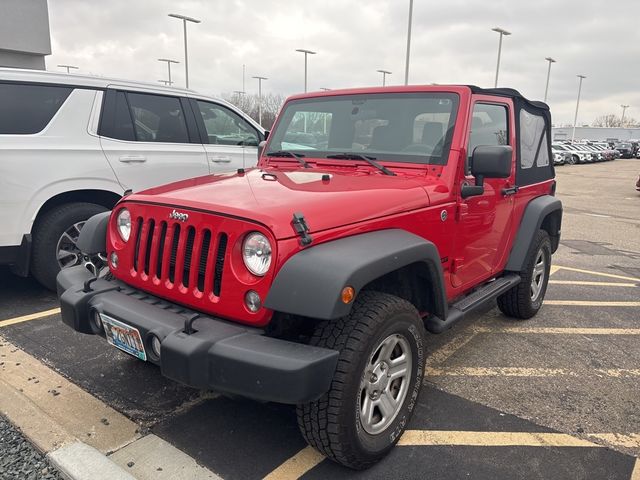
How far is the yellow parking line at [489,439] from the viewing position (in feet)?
9.07

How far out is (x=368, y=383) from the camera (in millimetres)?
2486

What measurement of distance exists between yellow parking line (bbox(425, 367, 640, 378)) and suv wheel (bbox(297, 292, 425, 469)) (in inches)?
34.8

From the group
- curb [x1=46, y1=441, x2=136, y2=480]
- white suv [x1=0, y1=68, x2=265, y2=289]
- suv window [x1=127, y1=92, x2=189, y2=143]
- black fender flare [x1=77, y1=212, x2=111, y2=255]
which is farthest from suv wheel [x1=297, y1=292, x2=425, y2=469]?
suv window [x1=127, y1=92, x2=189, y2=143]

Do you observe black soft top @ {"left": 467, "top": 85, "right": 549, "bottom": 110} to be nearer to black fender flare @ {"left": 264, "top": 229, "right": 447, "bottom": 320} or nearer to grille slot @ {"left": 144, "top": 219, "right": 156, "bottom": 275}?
black fender flare @ {"left": 264, "top": 229, "right": 447, "bottom": 320}

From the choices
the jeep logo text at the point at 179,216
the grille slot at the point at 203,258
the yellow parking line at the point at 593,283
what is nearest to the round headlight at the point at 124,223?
the jeep logo text at the point at 179,216

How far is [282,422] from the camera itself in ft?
9.59

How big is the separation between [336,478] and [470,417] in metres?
0.99

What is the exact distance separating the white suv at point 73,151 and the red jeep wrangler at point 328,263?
67.0 inches

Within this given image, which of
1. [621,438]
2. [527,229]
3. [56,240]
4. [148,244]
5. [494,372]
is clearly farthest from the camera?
[56,240]

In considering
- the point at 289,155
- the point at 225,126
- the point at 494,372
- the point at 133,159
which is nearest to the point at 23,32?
the point at 225,126

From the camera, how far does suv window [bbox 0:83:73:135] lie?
4395 mm

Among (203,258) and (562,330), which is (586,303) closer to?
(562,330)

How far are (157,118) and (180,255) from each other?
350 cm

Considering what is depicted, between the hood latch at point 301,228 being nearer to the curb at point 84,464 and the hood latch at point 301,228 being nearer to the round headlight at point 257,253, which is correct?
the round headlight at point 257,253
